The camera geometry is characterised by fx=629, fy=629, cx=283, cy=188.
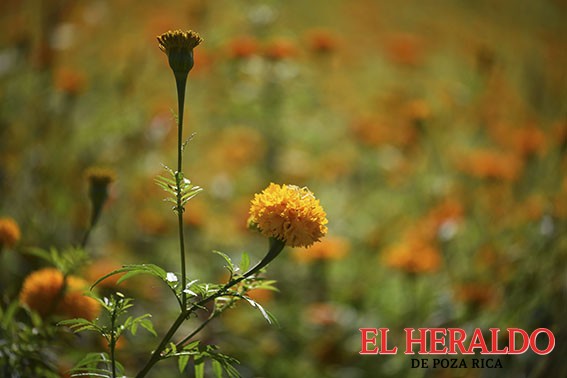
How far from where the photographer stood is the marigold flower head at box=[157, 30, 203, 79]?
0.54 meters

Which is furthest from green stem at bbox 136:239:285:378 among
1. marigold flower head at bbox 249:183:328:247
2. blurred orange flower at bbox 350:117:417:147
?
blurred orange flower at bbox 350:117:417:147

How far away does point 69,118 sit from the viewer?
151 centimetres

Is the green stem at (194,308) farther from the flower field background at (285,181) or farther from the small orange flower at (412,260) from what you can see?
the small orange flower at (412,260)

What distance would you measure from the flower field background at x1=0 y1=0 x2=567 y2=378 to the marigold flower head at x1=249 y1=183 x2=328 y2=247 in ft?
1.06

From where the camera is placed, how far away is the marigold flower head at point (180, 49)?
0.54 m

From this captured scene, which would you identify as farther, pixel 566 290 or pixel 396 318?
pixel 396 318

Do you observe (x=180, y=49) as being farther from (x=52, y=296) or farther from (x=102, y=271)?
(x=102, y=271)

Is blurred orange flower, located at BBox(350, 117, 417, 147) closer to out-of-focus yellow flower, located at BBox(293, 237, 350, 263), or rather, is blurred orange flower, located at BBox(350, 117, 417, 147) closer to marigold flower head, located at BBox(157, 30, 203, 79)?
out-of-focus yellow flower, located at BBox(293, 237, 350, 263)

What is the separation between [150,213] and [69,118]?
30cm

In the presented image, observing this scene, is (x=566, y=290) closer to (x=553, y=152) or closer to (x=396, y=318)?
(x=396, y=318)

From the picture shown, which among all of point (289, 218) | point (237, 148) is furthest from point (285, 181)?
point (289, 218)

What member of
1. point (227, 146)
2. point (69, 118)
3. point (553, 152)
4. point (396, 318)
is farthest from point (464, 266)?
point (69, 118)

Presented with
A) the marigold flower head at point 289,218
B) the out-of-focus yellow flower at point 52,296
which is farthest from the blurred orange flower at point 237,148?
the marigold flower head at point 289,218

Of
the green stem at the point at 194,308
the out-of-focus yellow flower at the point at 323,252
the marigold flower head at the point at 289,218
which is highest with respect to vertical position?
the out-of-focus yellow flower at the point at 323,252
